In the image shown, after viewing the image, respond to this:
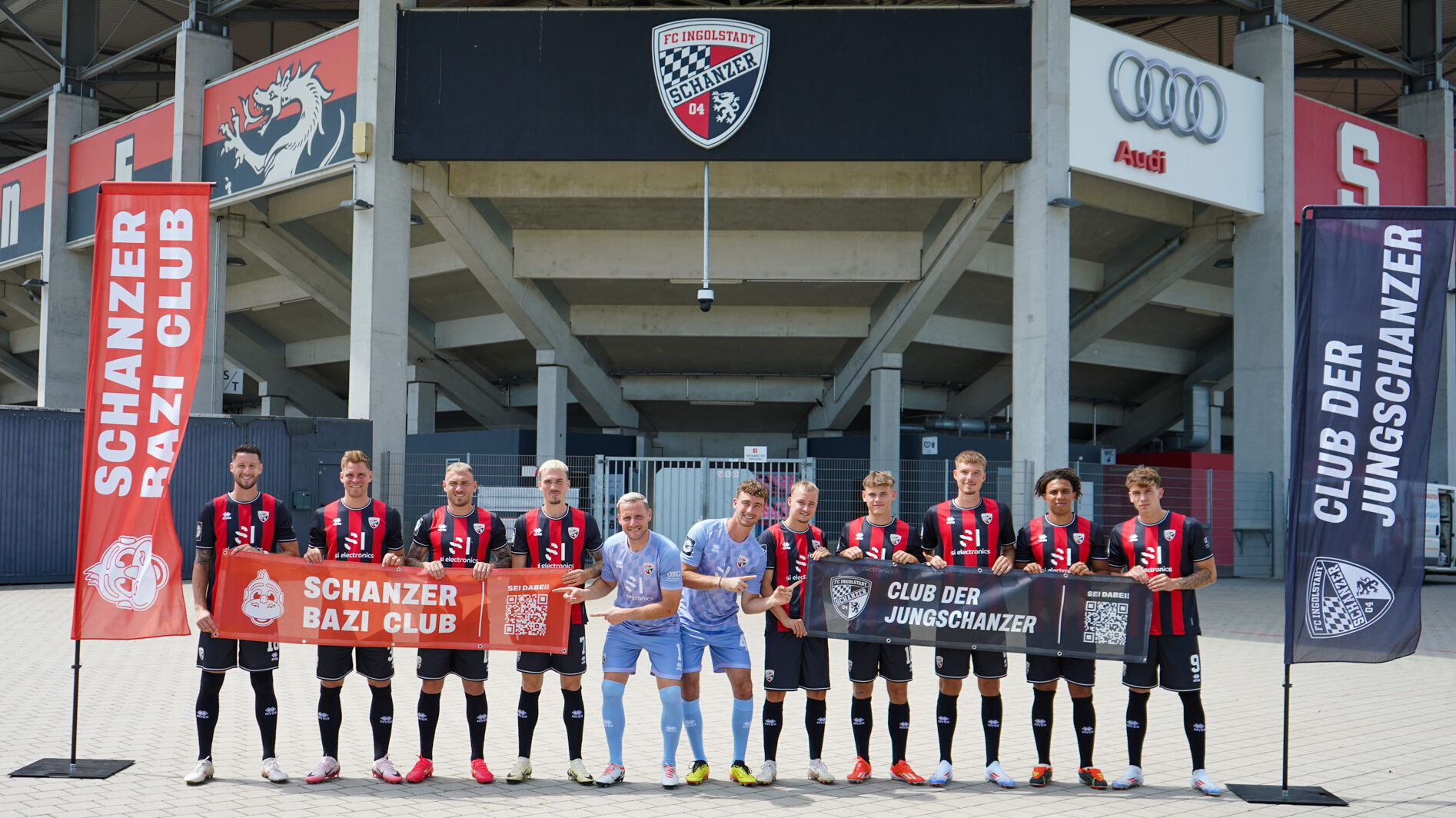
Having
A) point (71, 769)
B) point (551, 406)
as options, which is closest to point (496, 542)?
point (71, 769)

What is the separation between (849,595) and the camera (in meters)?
7.02

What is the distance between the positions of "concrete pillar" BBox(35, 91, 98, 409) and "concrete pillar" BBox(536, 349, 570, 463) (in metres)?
11.2

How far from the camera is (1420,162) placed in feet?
80.6

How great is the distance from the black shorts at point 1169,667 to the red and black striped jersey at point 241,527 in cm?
548

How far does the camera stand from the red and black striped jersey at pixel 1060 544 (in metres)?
6.99

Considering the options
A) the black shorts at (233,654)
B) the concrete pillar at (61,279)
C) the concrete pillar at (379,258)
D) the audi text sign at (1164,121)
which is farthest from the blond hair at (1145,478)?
the concrete pillar at (61,279)

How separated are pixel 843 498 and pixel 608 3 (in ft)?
46.7

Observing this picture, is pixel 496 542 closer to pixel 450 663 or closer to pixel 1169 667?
pixel 450 663

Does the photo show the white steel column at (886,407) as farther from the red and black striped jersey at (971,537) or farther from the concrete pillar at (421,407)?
the red and black striped jersey at (971,537)

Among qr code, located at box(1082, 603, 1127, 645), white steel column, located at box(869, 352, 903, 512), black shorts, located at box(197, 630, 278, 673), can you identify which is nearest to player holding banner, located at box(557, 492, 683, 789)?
black shorts, located at box(197, 630, 278, 673)

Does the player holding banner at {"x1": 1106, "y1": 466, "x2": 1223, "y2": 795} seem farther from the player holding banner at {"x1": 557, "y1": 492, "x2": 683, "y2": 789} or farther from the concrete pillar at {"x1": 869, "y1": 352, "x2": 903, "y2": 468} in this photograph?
the concrete pillar at {"x1": 869, "y1": 352, "x2": 903, "y2": 468}

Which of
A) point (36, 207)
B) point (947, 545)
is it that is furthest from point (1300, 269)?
point (36, 207)

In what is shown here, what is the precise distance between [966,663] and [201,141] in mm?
21518

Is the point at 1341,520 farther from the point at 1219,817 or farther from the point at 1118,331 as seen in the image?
the point at 1118,331
